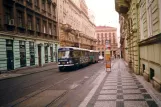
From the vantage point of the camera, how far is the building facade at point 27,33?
23359 millimetres

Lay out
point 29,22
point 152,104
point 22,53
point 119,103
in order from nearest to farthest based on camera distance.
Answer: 1. point 152,104
2. point 119,103
3. point 22,53
4. point 29,22

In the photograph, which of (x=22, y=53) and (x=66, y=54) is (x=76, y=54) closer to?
(x=66, y=54)

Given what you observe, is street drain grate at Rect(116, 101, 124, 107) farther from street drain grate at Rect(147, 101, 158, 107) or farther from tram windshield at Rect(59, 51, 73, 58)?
tram windshield at Rect(59, 51, 73, 58)

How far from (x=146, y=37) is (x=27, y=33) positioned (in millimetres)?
19139

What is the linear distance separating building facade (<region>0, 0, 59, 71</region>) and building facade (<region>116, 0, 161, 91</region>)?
1196cm

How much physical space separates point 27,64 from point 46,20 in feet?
34.4

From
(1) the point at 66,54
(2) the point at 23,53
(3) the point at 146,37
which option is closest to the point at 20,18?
(2) the point at 23,53

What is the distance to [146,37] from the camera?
1265cm

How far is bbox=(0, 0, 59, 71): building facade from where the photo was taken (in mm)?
23359

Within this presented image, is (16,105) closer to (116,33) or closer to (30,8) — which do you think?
(30,8)

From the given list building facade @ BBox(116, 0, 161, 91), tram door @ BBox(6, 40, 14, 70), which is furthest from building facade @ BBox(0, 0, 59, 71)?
building facade @ BBox(116, 0, 161, 91)

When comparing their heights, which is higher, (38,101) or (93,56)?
(93,56)

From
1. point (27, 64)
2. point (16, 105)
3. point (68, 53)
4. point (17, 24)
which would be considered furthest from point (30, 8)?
point (16, 105)

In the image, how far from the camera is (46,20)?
36.2 meters
